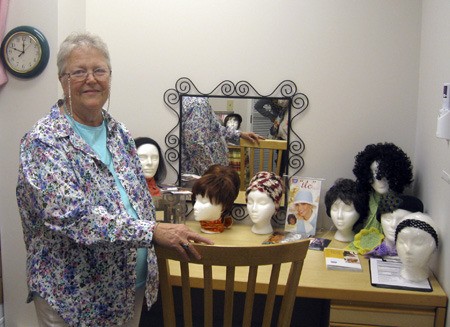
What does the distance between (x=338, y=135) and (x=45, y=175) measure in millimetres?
1387

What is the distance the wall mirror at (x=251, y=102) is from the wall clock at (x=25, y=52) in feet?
1.91

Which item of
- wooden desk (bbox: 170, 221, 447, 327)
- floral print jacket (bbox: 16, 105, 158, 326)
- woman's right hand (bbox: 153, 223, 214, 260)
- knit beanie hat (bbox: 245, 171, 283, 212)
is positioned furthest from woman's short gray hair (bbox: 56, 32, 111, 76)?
knit beanie hat (bbox: 245, 171, 283, 212)

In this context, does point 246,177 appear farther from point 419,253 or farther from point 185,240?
point 185,240

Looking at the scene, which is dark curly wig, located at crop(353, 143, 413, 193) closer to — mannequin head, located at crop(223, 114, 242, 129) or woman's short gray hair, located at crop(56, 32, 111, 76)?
mannequin head, located at crop(223, 114, 242, 129)

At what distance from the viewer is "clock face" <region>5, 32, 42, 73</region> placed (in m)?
2.20

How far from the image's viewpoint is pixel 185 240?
4.40 ft

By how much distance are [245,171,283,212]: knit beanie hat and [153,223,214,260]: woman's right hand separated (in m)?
0.87

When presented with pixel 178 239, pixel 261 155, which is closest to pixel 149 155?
pixel 261 155

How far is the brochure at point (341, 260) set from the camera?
6.40 ft

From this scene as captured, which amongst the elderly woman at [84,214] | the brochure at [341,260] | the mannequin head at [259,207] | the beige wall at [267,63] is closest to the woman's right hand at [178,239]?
the elderly woman at [84,214]

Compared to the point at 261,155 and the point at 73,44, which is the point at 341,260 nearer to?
the point at 261,155

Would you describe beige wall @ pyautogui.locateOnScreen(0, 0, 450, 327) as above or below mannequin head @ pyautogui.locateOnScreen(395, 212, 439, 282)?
above

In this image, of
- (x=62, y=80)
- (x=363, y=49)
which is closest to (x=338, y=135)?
(x=363, y=49)

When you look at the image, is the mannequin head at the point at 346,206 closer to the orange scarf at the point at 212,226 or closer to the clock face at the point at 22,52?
the orange scarf at the point at 212,226
